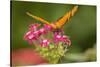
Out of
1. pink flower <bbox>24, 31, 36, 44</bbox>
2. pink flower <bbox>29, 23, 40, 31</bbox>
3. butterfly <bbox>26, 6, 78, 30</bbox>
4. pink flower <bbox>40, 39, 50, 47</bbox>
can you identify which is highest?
butterfly <bbox>26, 6, 78, 30</bbox>

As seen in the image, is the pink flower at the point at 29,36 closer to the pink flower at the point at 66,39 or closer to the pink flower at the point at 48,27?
the pink flower at the point at 48,27

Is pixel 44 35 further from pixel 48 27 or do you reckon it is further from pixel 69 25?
pixel 69 25

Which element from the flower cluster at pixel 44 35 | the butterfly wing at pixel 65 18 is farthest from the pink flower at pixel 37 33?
the butterfly wing at pixel 65 18

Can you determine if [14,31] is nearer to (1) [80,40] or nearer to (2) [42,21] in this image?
(2) [42,21]

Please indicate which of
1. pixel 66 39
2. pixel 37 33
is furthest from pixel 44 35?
pixel 66 39


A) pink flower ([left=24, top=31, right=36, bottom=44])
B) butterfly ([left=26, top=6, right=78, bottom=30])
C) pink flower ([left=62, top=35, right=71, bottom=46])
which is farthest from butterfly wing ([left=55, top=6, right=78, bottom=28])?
pink flower ([left=24, top=31, right=36, bottom=44])

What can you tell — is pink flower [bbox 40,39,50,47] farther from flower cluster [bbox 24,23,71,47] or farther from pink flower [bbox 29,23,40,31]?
pink flower [bbox 29,23,40,31]

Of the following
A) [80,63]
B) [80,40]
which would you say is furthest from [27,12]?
[80,63]
